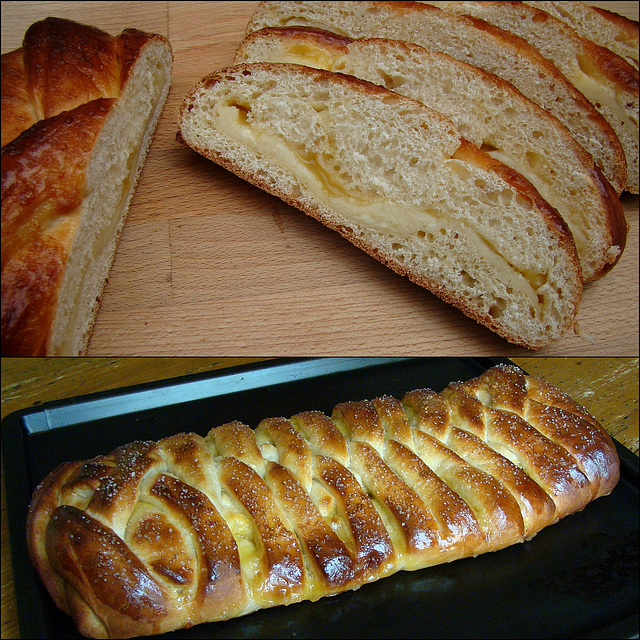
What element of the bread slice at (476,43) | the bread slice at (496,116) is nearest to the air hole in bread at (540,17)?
the bread slice at (476,43)

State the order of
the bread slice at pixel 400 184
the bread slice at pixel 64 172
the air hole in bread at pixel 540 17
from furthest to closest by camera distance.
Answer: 1. the air hole in bread at pixel 540 17
2. the bread slice at pixel 400 184
3. the bread slice at pixel 64 172

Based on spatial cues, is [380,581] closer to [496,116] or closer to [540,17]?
[496,116]

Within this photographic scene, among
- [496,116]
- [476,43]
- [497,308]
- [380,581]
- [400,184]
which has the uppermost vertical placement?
[476,43]

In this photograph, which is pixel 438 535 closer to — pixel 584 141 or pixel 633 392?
pixel 633 392

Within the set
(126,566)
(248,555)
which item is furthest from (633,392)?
(126,566)

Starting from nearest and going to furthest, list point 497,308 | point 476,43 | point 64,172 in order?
point 64,172, point 497,308, point 476,43

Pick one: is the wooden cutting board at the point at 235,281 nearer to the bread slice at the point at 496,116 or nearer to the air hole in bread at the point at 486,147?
the bread slice at the point at 496,116

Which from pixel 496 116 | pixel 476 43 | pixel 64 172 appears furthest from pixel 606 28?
pixel 64 172

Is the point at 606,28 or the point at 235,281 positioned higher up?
the point at 606,28
